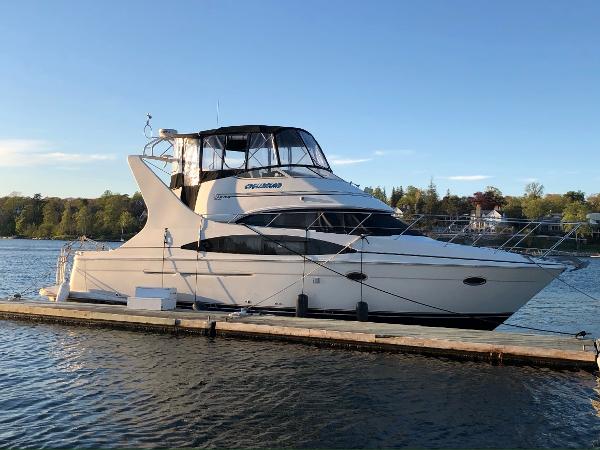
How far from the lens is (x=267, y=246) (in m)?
15.0

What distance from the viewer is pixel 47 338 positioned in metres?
14.1

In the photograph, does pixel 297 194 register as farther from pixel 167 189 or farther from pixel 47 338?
pixel 47 338

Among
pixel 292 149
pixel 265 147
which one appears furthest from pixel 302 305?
pixel 265 147

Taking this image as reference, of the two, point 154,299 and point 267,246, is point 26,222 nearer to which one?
point 154,299

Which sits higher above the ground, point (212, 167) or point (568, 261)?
point (212, 167)

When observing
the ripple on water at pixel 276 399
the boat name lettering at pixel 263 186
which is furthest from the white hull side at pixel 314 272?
the ripple on water at pixel 276 399

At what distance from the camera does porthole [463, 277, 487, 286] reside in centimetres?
1362

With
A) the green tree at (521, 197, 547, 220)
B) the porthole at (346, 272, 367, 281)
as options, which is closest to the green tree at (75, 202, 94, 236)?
the green tree at (521, 197, 547, 220)

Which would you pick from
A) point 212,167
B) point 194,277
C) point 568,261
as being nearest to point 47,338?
point 194,277

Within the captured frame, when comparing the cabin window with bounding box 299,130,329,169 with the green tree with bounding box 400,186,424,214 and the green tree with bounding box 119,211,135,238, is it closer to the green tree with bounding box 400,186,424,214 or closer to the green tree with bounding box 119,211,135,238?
the green tree with bounding box 119,211,135,238

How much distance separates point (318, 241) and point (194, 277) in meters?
3.71

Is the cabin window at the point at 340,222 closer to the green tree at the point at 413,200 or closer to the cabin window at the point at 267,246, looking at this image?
the cabin window at the point at 267,246

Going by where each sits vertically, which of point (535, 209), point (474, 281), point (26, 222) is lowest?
point (474, 281)

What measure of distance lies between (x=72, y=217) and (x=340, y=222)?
10276cm
